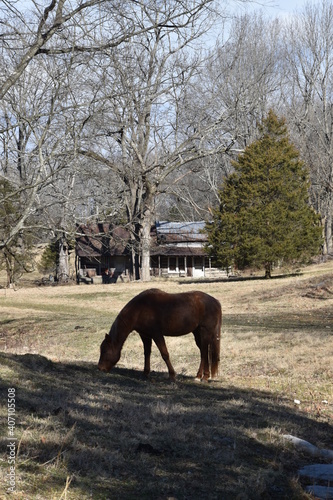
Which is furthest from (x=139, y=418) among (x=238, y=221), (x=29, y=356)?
(x=238, y=221)

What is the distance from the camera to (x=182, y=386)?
11.6 meters

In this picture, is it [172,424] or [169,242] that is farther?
[169,242]

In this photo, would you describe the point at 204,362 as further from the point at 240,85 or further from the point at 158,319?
the point at 240,85

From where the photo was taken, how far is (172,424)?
297 inches

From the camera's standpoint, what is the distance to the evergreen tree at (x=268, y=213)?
4466cm

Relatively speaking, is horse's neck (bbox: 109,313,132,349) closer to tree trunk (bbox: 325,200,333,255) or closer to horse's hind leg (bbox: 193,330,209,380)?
horse's hind leg (bbox: 193,330,209,380)

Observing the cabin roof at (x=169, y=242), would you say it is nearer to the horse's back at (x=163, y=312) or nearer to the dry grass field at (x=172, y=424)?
the dry grass field at (x=172, y=424)

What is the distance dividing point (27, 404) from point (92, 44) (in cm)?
680

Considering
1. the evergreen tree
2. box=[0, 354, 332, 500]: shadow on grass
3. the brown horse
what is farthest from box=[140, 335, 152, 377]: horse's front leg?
the evergreen tree

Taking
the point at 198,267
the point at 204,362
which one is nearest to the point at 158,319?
the point at 204,362

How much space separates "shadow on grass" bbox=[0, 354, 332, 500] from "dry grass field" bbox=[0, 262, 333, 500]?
0.01 meters

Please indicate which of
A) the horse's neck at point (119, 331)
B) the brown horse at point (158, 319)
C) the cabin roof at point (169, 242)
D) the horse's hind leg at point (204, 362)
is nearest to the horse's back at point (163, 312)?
the brown horse at point (158, 319)

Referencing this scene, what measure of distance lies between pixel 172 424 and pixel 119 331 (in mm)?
4802

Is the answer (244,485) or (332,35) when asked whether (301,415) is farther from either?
(332,35)
